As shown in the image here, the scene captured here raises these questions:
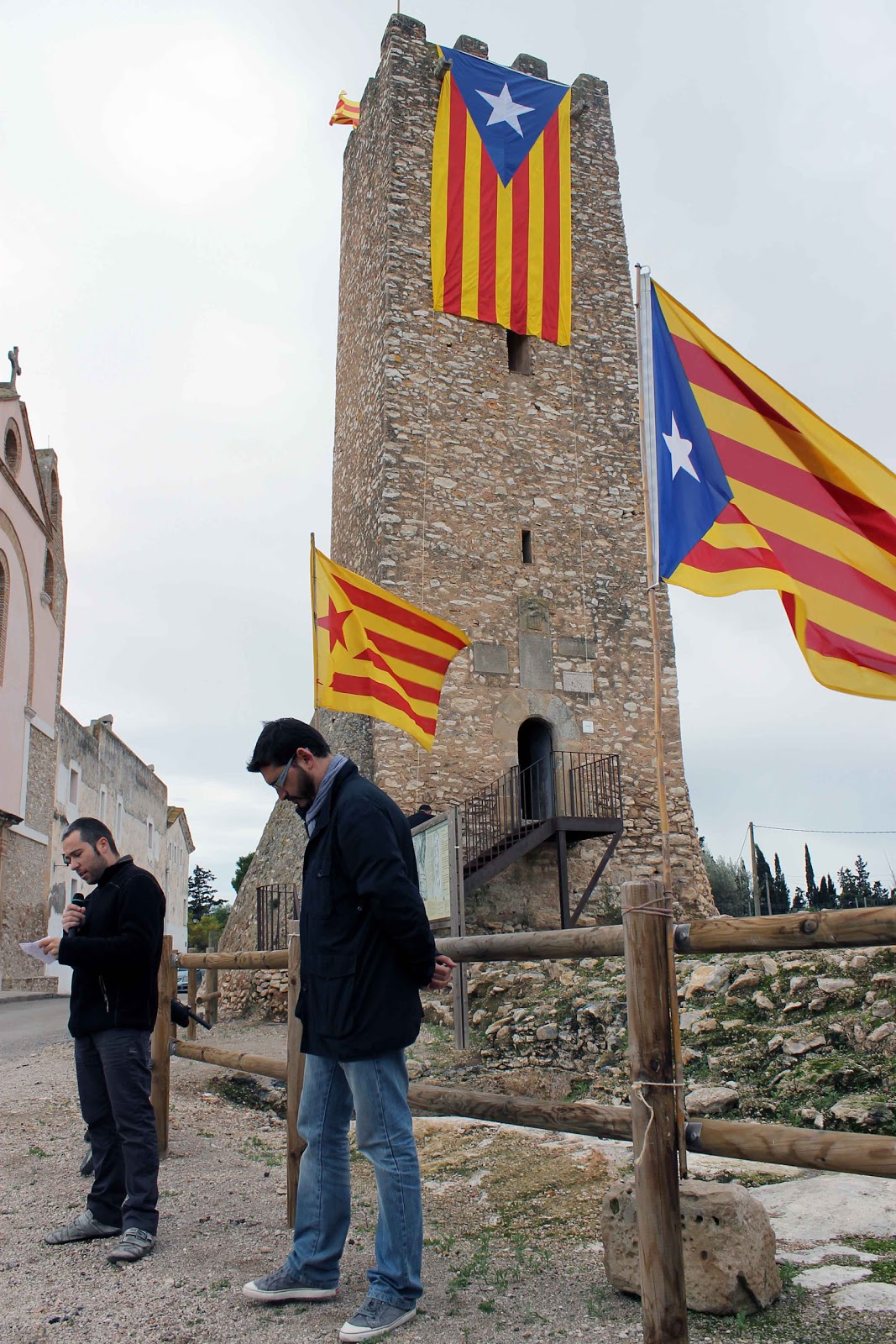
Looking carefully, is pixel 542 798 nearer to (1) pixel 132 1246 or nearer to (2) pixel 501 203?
(2) pixel 501 203

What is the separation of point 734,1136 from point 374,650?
7.26 m

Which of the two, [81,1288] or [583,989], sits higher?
[583,989]

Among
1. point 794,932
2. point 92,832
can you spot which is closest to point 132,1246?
point 92,832

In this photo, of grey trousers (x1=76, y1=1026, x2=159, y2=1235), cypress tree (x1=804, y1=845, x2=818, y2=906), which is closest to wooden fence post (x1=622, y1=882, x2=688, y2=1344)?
grey trousers (x1=76, y1=1026, x2=159, y2=1235)

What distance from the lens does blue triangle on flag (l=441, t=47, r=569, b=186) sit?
9.53 m

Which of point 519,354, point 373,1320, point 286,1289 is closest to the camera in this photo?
point 373,1320

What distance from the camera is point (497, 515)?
51.4 feet

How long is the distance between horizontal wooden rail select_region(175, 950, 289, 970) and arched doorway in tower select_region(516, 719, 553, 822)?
8917mm

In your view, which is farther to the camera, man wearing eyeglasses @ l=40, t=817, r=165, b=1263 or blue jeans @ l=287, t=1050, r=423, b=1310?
A: man wearing eyeglasses @ l=40, t=817, r=165, b=1263

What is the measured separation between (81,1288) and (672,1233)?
2156 mm

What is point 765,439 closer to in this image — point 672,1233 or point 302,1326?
point 672,1233

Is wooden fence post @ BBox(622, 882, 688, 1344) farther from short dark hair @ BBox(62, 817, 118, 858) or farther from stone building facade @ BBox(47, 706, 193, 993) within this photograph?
stone building facade @ BBox(47, 706, 193, 993)

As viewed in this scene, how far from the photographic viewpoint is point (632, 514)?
651 inches

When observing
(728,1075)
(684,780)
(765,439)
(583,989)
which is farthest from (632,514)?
(765,439)
